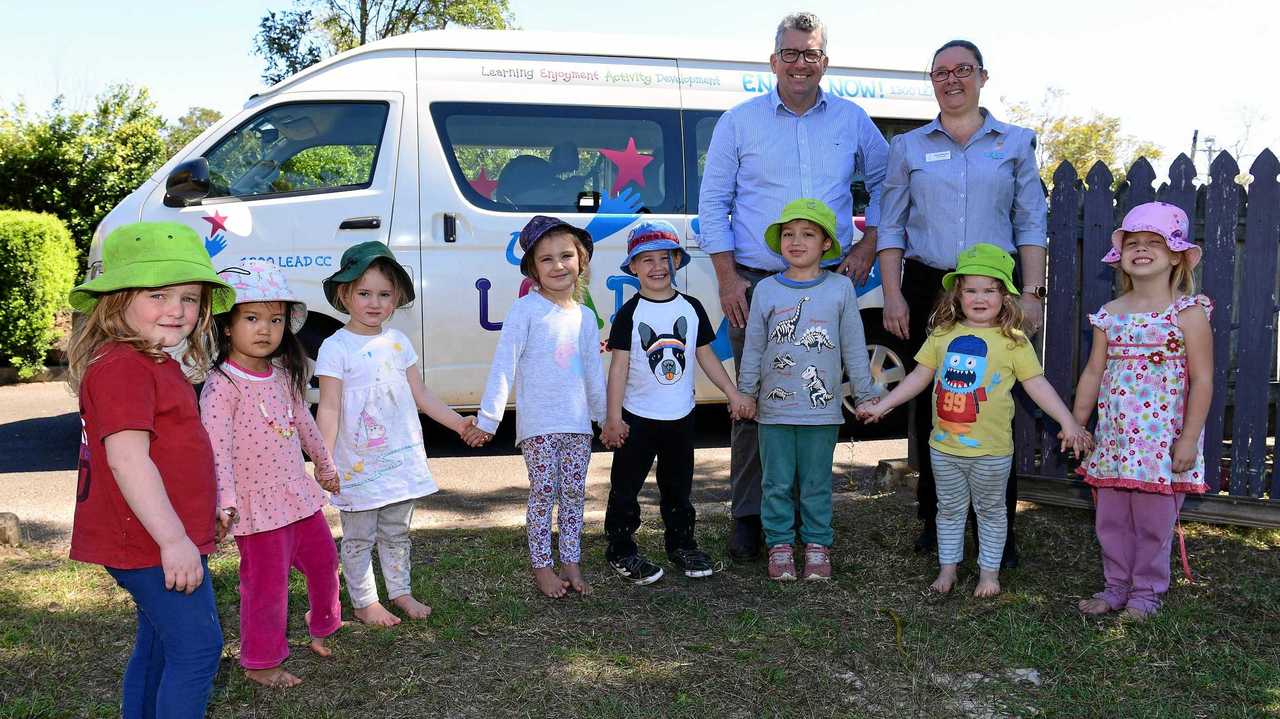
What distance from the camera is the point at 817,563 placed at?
394 cm

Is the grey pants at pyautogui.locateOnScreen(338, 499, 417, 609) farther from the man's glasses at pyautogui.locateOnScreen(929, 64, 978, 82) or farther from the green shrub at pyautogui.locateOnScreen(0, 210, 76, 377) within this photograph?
the green shrub at pyautogui.locateOnScreen(0, 210, 76, 377)

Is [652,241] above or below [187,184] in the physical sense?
below

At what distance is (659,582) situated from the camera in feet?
12.8

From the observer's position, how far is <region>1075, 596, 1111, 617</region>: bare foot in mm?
3490

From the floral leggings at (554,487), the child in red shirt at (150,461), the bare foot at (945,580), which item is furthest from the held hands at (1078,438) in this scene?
the child in red shirt at (150,461)

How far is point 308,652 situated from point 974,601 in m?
2.36

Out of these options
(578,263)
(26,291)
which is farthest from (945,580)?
(26,291)

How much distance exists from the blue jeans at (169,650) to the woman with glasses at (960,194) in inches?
110

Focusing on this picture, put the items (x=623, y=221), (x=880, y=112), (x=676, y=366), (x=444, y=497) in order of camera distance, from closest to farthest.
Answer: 1. (x=676, y=366)
2. (x=444, y=497)
3. (x=623, y=221)
4. (x=880, y=112)

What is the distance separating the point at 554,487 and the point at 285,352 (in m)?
1.17

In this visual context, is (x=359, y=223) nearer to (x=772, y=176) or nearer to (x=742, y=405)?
(x=772, y=176)

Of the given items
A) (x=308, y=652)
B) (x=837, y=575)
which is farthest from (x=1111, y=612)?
(x=308, y=652)

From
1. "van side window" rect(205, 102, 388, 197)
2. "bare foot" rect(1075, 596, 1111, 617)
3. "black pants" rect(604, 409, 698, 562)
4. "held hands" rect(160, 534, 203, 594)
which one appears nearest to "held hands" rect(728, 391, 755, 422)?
"black pants" rect(604, 409, 698, 562)

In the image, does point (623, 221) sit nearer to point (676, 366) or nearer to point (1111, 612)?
point (676, 366)
